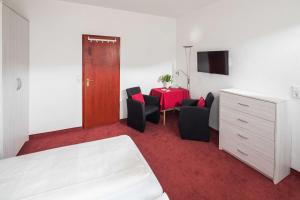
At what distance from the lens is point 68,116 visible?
149 inches

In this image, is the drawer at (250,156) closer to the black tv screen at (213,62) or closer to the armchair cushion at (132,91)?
the black tv screen at (213,62)

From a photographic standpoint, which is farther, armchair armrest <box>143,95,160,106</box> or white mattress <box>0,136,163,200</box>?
armchair armrest <box>143,95,160,106</box>

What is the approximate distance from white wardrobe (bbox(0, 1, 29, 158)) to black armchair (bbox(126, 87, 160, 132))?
1.94 metres

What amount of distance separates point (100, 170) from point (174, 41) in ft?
13.7

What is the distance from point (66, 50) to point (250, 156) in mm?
3699

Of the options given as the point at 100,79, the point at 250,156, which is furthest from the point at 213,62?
the point at 100,79

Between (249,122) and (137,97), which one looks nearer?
(249,122)

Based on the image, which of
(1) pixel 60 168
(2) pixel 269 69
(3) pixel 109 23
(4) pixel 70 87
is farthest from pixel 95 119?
(2) pixel 269 69

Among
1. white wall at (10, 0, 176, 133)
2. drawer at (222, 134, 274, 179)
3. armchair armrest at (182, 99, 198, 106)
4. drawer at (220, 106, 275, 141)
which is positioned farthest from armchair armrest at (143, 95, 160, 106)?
drawer at (222, 134, 274, 179)

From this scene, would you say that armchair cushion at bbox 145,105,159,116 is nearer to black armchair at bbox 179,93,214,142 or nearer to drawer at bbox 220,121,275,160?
black armchair at bbox 179,93,214,142

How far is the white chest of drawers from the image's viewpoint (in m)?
2.20

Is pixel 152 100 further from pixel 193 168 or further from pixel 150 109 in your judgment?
pixel 193 168

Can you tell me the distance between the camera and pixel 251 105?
2.45 m

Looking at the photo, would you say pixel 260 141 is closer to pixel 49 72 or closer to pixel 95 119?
pixel 95 119
